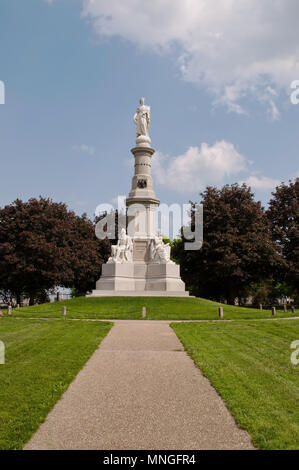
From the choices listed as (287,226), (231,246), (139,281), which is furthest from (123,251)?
(287,226)

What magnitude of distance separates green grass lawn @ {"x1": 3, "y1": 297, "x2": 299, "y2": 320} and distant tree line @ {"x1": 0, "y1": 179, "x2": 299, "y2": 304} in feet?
42.6

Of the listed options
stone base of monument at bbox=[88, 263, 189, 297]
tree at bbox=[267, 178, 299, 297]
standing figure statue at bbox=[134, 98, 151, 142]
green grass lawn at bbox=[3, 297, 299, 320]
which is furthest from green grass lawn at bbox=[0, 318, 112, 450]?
tree at bbox=[267, 178, 299, 297]

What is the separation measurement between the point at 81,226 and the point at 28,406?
4695 centimetres

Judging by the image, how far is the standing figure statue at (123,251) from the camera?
1358 inches

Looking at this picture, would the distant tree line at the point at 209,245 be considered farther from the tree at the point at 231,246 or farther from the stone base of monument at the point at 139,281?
the stone base of monument at the point at 139,281

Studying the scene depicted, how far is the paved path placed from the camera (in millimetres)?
5816

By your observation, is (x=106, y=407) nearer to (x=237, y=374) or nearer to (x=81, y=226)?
(x=237, y=374)

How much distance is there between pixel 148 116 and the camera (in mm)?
40594

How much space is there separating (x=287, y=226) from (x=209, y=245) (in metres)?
10.8

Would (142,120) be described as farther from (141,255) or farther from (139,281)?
(139,281)

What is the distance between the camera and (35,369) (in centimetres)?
1007

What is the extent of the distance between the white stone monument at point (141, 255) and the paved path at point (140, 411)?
2168 cm

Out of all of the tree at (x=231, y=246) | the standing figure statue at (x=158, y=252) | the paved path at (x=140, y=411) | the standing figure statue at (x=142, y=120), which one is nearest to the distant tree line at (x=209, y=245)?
the tree at (x=231, y=246)

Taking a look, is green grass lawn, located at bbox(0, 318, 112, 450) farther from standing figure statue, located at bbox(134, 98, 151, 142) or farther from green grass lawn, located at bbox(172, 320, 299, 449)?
standing figure statue, located at bbox(134, 98, 151, 142)
